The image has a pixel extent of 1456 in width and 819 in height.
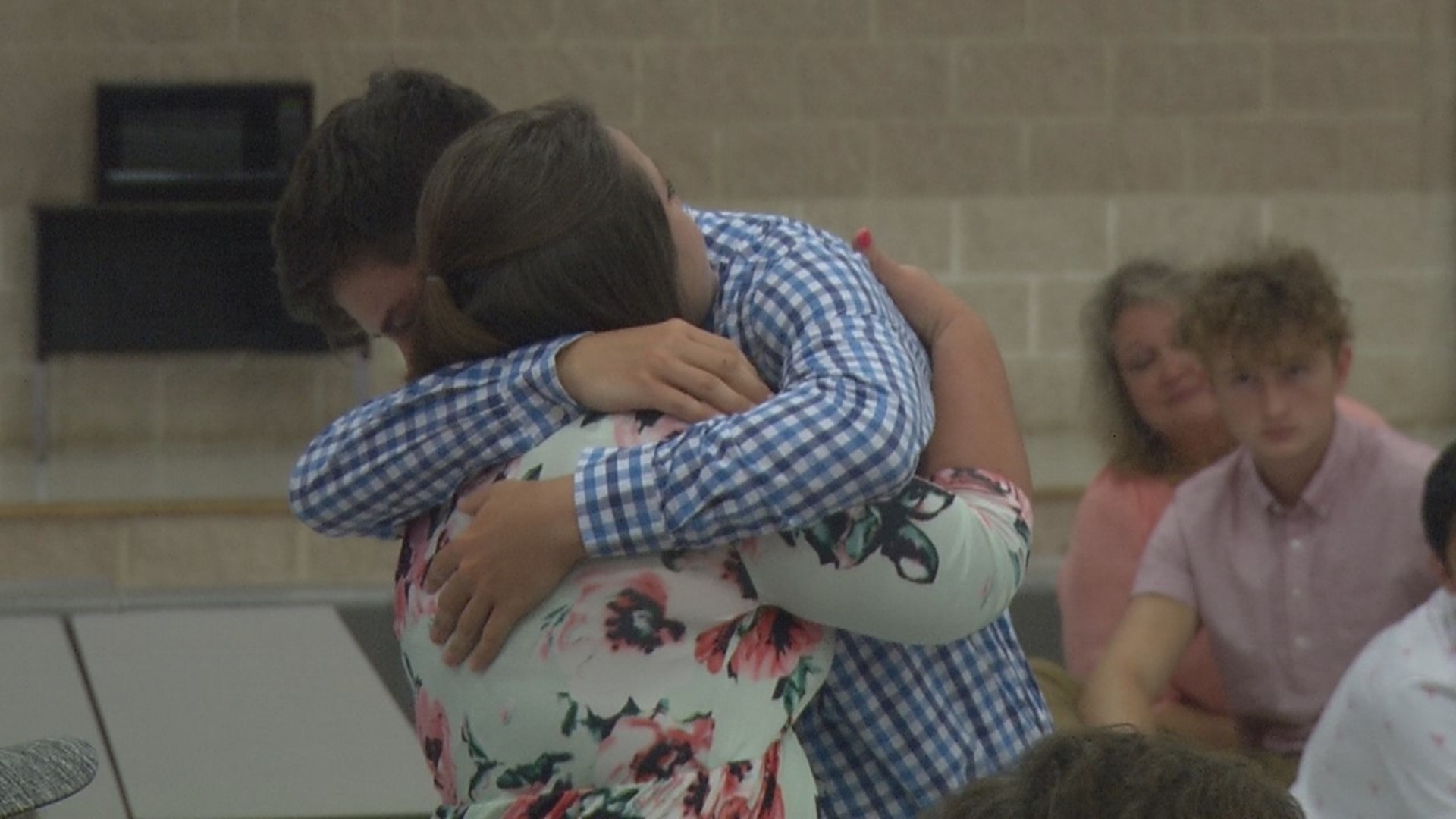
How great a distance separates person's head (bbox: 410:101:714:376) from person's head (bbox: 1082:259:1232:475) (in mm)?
1762

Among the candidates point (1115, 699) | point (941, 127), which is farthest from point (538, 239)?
point (941, 127)

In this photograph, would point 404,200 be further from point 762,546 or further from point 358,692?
point 358,692

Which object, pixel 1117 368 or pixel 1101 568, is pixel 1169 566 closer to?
pixel 1101 568

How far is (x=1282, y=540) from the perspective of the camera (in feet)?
8.41

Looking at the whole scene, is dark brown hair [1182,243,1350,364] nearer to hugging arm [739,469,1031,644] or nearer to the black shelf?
hugging arm [739,469,1031,644]

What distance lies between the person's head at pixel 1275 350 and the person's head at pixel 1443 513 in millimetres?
282

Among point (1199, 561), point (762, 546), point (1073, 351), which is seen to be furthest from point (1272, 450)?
point (1073, 351)

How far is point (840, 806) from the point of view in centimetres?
134

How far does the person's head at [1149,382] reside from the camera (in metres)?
2.88

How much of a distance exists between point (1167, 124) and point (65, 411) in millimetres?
4121

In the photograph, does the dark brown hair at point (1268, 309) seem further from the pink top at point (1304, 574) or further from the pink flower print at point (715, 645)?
the pink flower print at point (715, 645)

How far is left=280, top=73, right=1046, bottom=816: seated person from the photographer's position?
1.12 meters

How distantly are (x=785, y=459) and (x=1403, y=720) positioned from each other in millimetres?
1193

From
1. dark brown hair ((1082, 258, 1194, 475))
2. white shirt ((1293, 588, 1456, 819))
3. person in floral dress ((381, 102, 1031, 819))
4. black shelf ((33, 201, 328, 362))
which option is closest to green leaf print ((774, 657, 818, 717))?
person in floral dress ((381, 102, 1031, 819))
